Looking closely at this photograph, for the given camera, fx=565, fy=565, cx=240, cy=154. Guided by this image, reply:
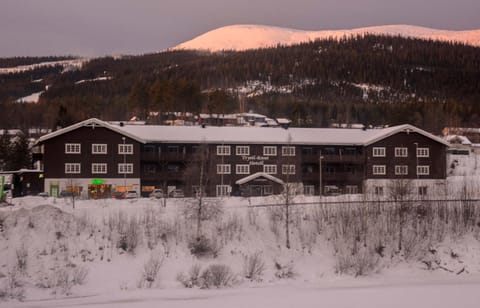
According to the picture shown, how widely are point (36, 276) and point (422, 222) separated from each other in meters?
26.0

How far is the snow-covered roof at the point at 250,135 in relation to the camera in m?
64.1

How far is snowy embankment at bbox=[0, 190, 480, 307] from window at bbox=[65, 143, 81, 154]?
21.2 m

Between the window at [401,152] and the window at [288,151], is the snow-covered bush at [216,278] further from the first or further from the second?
the window at [401,152]

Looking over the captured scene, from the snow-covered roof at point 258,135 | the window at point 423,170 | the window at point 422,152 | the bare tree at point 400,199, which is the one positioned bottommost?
the bare tree at point 400,199

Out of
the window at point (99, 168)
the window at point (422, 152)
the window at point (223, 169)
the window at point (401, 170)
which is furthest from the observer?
the window at point (422, 152)

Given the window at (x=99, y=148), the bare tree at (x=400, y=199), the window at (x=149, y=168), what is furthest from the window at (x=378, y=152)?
the window at (x=99, y=148)

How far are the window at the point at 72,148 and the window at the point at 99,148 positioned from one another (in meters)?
1.61

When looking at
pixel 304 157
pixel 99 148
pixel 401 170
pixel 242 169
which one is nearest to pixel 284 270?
pixel 242 169

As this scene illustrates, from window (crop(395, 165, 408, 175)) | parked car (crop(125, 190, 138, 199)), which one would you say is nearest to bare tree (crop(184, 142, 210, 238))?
parked car (crop(125, 190, 138, 199))

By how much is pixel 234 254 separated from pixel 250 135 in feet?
110

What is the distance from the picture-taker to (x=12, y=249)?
32.8 metres

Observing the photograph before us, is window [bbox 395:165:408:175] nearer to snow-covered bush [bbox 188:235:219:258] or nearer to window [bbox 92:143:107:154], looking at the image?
window [bbox 92:143:107:154]

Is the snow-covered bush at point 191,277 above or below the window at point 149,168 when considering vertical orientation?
below

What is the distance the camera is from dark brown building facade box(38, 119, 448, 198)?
62.1 meters
